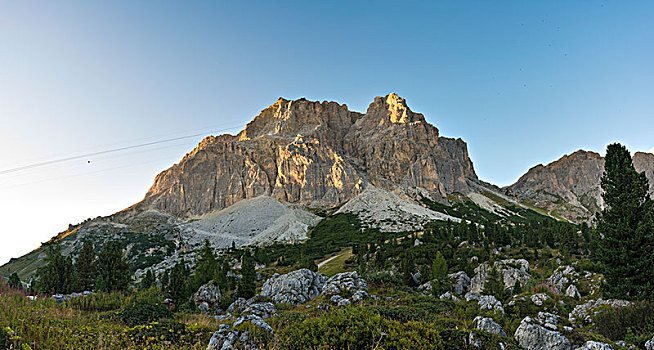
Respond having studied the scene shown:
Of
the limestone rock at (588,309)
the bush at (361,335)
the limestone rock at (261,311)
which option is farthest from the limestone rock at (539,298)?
the limestone rock at (261,311)

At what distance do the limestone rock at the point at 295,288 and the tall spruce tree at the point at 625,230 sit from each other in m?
20.7

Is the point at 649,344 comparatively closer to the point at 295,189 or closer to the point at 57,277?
the point at 57,277

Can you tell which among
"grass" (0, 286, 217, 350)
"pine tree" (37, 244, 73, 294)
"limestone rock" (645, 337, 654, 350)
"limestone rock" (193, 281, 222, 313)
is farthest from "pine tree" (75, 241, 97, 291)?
"limestone rock" (645, 337, 654, 350)

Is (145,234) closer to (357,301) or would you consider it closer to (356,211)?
(356,211)

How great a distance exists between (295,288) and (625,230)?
23838 millimetres

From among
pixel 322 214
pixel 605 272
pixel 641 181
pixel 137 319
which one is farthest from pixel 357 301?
pixel 322 214

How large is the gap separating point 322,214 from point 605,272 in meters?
126

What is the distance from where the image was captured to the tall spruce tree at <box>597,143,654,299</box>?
19.4 metres

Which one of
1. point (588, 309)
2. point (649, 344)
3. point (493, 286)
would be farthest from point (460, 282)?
point (649, 344)

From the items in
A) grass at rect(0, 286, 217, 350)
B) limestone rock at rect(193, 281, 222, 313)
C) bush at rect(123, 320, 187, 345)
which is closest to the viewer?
grass at rect(0, 286, 217, 350)

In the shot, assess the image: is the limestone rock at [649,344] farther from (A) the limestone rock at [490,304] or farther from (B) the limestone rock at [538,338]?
(A) the limestone rock at [490,304]

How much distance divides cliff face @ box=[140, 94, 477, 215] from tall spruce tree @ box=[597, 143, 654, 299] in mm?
134449

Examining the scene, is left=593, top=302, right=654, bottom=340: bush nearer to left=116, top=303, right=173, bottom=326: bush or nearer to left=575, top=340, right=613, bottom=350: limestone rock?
left=575, top=340, right=613, bottom=350: limestone rock

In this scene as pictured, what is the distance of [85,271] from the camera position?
29016 mm
